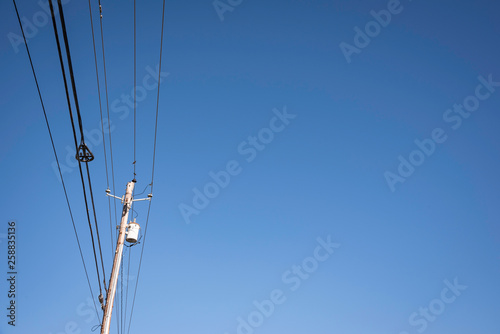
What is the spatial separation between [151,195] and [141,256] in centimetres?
359

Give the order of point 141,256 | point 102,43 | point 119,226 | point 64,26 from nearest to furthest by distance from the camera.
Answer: point 64,26 → point 102,43 → point 119,226 → point 141,256

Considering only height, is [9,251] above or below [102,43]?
above

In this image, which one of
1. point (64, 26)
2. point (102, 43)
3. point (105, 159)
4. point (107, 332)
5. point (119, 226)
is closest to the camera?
point (64, 26)

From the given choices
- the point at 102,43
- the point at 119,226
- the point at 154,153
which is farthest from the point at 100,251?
the point at 102,43

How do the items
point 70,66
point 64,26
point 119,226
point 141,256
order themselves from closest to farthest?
point 64,26
point 70,66
point 119,226
point 141,256

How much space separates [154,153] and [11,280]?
292 inches

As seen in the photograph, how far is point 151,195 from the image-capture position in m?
11.3

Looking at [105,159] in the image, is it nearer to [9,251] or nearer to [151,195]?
[151,195]

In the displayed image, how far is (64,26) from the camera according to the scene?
423cm

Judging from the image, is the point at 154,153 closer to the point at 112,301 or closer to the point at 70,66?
the point at 112,301

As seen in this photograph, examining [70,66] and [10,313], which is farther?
[10,313]

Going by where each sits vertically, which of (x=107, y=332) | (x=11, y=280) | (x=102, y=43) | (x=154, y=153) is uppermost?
(x=11, y=280)

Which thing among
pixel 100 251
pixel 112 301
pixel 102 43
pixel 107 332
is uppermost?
pixel 102 43

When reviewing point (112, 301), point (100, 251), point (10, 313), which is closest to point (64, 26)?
point (100, 251)
